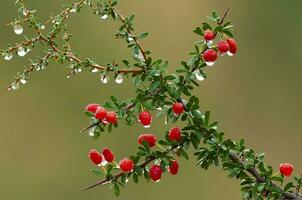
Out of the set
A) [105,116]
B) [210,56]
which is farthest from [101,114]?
[210,56]

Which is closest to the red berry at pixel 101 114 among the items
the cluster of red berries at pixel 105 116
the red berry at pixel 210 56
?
the cluster of red berries at pixel 105 116

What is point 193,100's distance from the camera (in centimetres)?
67

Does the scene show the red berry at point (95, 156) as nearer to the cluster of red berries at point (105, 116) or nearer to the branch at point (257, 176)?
the cluster of red berries at point (105, 116)

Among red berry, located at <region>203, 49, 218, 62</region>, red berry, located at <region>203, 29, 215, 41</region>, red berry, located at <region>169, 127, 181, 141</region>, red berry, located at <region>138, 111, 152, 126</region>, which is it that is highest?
red berry, located at <region>203, 29, 215, 41</region>

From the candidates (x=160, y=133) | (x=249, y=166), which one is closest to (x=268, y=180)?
(x=249, y=166)

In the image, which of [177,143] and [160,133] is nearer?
[177,143]

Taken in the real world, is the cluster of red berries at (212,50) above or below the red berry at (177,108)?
above

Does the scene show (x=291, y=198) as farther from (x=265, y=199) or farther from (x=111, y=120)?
(x=111, y=120)

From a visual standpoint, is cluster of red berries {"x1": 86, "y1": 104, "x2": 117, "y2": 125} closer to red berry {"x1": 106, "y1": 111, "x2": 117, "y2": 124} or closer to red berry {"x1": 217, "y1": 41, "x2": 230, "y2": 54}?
red berry {"x1": 106, "y1": 111, "x2": 117, "y2": 124}

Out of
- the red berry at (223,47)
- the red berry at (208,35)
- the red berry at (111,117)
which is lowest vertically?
the red berry at (111,117)

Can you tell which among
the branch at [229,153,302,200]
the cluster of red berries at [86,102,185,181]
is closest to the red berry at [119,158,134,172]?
the cluster of red berries at [86,102,185,181]

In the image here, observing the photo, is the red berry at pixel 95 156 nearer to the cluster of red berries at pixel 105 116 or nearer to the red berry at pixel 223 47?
the cluster of red berries at pixel 105 116

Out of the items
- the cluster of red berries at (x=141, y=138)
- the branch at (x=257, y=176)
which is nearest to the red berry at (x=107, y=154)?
the cluster of red berries at (x=141, y=138)

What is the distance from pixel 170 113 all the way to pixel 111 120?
0.07 metres
